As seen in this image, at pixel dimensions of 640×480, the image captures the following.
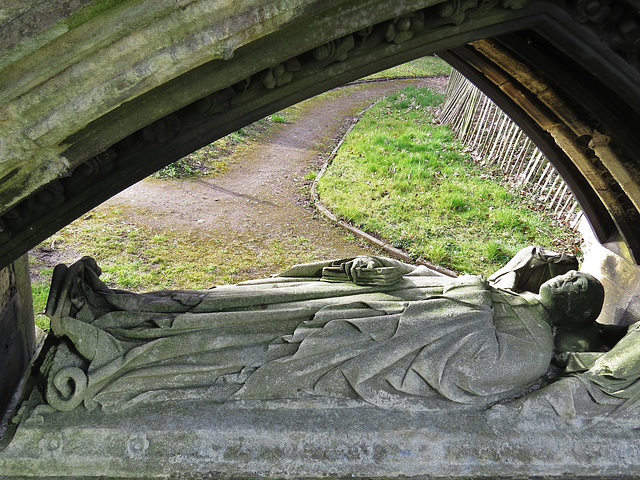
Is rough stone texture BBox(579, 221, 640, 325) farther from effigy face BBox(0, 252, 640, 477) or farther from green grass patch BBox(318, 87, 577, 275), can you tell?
green grass patch BBox(318, 87, 577, 275)

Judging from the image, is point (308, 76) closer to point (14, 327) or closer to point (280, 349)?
point (280, 349)

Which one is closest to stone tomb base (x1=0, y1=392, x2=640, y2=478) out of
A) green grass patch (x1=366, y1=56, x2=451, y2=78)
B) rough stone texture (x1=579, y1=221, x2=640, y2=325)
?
rough stone texture (x1=579, y1=221, x2=640, y2=325)

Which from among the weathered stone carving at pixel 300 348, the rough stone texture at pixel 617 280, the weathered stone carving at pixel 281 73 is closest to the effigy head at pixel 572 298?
the weathered stone carving at pixel 300 348

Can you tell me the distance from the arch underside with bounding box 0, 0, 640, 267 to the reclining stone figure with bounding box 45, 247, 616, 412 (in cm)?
72

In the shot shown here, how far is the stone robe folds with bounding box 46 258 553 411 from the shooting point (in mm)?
2920

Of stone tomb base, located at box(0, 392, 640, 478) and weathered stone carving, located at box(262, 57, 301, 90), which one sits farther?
stone tomb base, located at box(0, 392, 640, 478)

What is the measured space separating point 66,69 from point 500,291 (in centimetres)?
267

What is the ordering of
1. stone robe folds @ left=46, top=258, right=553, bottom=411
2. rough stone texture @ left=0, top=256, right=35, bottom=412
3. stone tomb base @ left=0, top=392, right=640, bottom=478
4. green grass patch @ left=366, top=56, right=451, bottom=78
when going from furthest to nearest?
green grass patch @ left=366, top=56, right=451, bottom=78
rough stone texture @ left=0, top=256, right=35, bottom=412
stone robe folds @ left=46, top=258, right=553, bottom=411
stone tomb base @ left=0, top=392, right=640, bottom=478

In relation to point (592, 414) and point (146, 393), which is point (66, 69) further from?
point (592, 414)

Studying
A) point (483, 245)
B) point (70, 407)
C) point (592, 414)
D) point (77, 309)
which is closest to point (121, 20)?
point (77, 309)

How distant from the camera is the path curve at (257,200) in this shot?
739 cm

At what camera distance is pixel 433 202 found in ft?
26.2

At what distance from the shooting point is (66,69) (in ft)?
6.09

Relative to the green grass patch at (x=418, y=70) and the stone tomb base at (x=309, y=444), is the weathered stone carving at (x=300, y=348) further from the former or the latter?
the green grass patch at (x=418, y=70)
